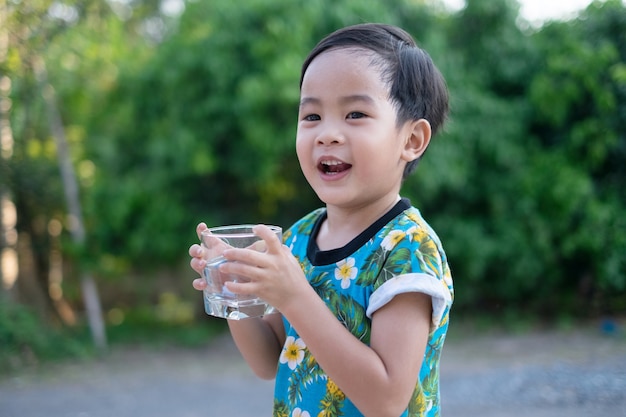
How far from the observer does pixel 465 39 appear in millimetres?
7102

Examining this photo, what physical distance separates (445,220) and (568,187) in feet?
4.06

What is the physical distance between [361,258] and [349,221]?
134mm

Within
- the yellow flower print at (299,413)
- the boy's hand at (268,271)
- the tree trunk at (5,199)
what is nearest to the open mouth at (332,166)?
the boy's hand at (268,271)

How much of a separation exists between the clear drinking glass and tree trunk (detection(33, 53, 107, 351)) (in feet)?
18.9

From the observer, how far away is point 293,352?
1.37m

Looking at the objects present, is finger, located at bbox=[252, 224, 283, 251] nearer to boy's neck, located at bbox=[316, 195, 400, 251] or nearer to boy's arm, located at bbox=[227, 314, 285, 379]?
boy's neck, located at bbox=[316, 195, 400, 251]

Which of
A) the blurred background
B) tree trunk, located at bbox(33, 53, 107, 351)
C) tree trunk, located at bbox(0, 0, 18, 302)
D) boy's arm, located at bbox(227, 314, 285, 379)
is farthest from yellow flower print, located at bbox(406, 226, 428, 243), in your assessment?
tree trunk, located at bbox(33, 53, 107, 351)

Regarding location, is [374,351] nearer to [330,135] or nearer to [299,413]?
[299,413]

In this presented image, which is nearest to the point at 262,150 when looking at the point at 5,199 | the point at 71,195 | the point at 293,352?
the point at 71,195

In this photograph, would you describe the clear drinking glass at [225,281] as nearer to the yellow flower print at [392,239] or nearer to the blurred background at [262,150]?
the yellow flower print at [392,239]

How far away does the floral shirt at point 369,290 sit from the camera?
1.17m

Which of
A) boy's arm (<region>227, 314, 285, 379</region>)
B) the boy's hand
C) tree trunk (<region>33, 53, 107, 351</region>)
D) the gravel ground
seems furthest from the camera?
tree trunk (<region>33, 53, 107, 351</region>)

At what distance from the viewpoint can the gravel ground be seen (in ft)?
14.4

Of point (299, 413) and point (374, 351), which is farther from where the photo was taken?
point (299, 413)
